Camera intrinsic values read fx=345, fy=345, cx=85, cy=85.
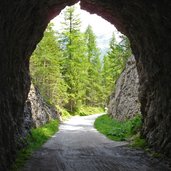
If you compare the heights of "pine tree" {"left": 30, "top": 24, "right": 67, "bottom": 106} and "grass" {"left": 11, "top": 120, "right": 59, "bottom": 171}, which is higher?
"pine tree" {"left": 30, "top": 24, "right": 67, "bottom": 106}

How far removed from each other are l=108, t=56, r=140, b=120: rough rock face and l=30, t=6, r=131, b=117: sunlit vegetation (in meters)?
7.60

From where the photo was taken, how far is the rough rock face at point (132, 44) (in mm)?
10945

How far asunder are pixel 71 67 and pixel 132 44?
97.5 feet

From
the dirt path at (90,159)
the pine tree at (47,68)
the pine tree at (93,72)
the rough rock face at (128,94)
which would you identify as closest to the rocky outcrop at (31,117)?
the dirt path at (90,159)

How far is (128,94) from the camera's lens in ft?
96.4

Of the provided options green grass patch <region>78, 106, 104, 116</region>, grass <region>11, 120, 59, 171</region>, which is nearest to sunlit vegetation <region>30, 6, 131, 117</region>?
green grass patch <region>78, 106, 104, 116</region>

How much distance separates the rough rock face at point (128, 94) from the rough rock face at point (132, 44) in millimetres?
8563

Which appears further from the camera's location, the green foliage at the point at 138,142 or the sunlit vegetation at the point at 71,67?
the sunlit vegetation at the point at 71,67

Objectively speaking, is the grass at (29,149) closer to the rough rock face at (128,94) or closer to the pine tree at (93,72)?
the rough rock face at (128,94)

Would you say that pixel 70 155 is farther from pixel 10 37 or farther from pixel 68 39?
pixel 68 39

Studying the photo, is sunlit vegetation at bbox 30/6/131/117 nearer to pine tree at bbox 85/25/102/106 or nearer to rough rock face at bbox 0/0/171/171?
pine tree at bbox 85/25/102/106

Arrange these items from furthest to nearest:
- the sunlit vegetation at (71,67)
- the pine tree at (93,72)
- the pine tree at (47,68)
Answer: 1. the pine tree at (93,72)
2. the sunlit vegetation at (71,67)
3. the pine tree at (47,68)

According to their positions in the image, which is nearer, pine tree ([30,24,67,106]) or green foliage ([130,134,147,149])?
green foliage ([130,134,147,149])

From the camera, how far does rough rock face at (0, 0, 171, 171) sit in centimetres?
1095
